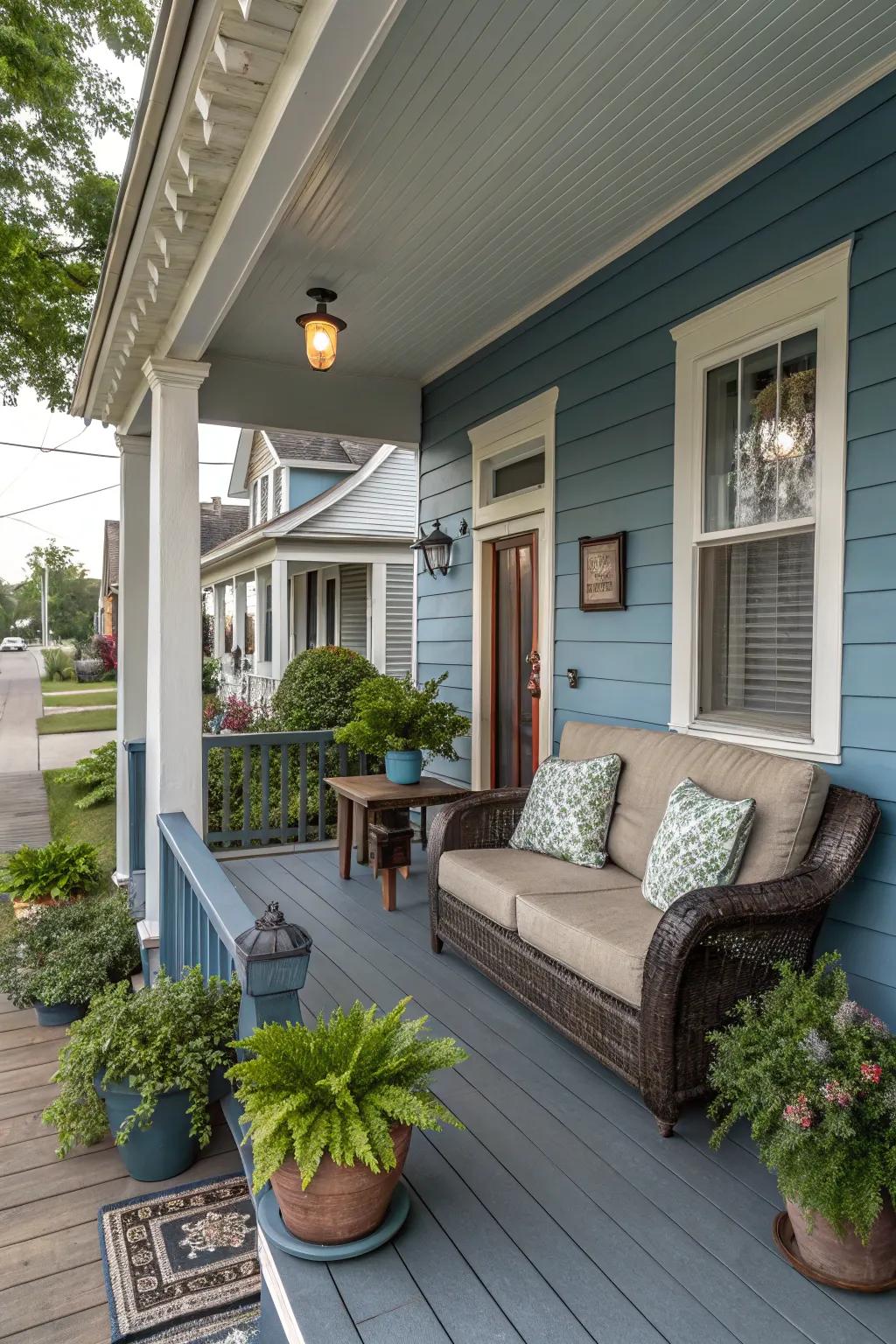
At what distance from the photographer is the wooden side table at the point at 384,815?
403 centimetres

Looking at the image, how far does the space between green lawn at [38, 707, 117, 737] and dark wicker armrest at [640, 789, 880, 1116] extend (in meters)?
14.0

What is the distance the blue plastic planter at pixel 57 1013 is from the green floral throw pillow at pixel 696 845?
108 inches

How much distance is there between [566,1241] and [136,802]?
341cm

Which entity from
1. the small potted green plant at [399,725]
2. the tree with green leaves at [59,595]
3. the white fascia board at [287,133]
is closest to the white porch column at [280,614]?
the small potted green plant at [399,725]

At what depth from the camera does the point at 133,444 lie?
476 centimetres

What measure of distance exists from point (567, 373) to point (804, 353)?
1.46 meters

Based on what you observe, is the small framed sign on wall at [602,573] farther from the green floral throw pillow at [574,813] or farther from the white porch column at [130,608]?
the white porch column at [130,608]

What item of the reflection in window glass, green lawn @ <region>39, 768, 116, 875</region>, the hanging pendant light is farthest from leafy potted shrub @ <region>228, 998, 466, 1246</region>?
green lawn @ <region>39, 768, 116, 875</region>

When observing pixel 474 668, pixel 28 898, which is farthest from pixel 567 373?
pixel 28 898

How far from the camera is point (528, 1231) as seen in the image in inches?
68.5

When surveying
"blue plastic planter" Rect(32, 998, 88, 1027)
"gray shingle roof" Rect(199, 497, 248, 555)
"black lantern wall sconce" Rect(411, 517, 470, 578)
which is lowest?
"blue plastic planter" Rect(32, 998, 88, 1027)

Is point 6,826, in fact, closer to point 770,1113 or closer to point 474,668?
point 474,668

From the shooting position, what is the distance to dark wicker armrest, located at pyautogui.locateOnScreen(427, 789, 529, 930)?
10.9ft

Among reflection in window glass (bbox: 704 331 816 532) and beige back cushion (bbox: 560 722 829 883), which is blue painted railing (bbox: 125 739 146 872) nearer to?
beige back cushion (bbox: 560 722 829 883)
